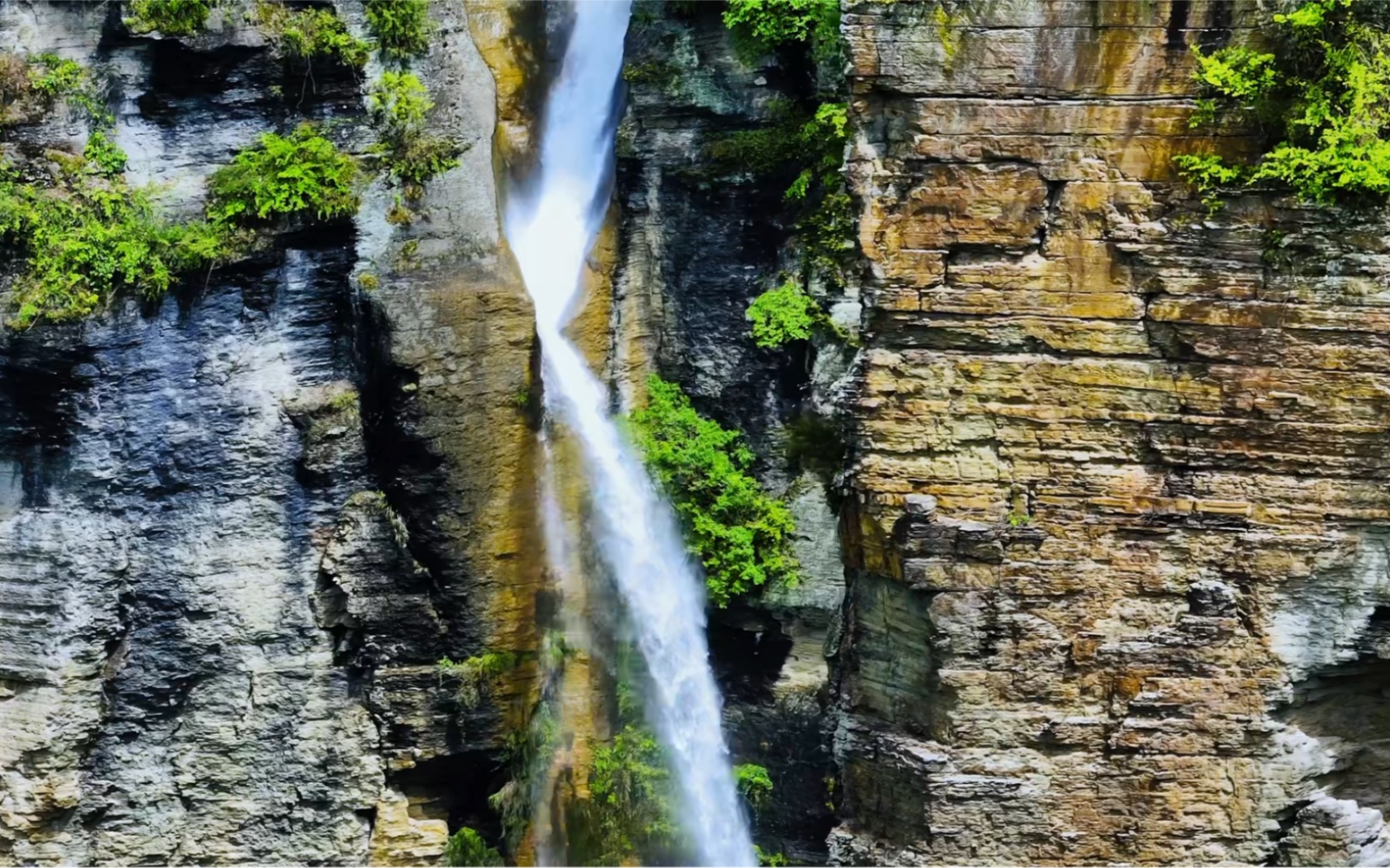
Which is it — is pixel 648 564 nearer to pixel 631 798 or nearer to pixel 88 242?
pixel 631 798

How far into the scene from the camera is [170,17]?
8414 millimetres

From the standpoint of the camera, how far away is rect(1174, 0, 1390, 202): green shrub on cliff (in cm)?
645

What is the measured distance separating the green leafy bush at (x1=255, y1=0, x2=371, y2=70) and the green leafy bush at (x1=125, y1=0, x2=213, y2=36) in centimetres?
38

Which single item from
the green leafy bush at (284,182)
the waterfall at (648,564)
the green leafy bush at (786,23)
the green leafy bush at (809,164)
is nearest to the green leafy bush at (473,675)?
the waterfall at (648,564)

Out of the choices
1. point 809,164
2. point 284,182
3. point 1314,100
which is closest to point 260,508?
point 284,182

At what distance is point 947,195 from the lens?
23.4 ft

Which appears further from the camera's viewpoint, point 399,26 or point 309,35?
point 399,26

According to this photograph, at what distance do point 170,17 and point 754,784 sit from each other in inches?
263

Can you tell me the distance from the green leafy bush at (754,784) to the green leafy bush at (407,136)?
465cm

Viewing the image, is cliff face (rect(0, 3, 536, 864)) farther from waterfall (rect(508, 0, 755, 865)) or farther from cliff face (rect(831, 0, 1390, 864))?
cliff face (rect(831, 0, 1390, 864))

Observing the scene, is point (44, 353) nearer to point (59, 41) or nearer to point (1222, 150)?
point (59, 41)

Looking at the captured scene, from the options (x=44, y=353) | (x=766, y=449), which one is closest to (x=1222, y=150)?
(x=766, y=449)

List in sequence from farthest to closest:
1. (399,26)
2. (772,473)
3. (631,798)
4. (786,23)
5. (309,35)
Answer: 1. (631,798)
2. (772,473)
3. (399,26)
4. (309,35)
5. (786,23)

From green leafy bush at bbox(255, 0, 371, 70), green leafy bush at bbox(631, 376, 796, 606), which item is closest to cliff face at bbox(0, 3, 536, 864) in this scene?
green leafy bush at bbox(255, 0, 371, 70)
